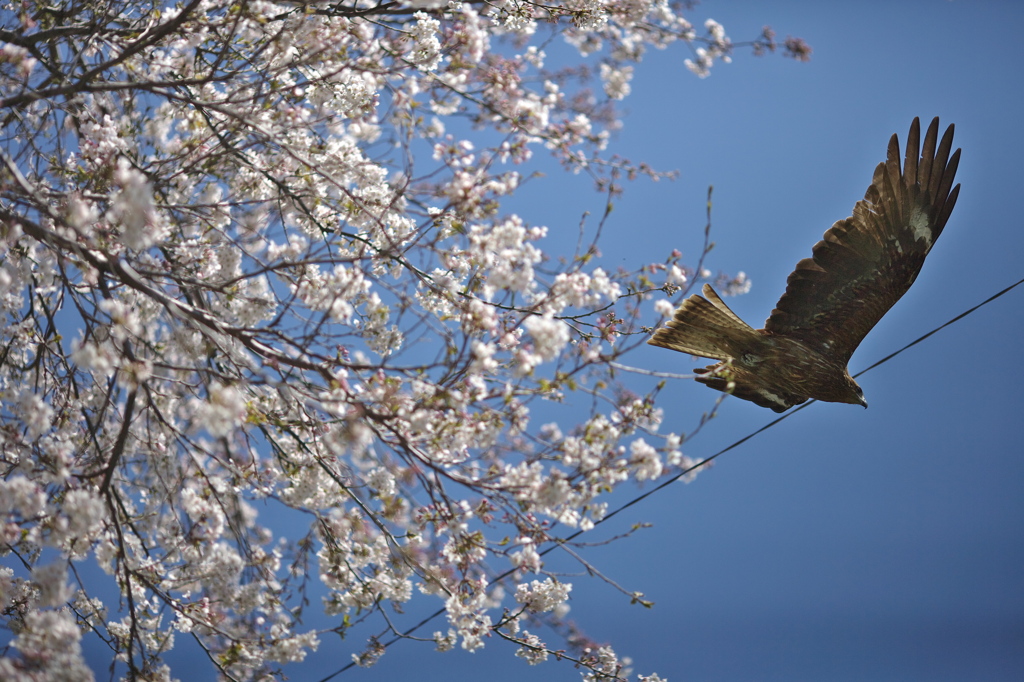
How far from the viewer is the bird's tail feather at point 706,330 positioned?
1.66 metres

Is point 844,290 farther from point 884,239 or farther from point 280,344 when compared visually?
point 280,344

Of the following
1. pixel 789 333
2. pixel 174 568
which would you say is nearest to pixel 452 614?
pixel 174 568

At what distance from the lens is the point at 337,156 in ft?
6.31

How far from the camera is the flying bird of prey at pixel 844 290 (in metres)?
1.58

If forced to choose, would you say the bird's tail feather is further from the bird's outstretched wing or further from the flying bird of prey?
the bird's outstretched wing

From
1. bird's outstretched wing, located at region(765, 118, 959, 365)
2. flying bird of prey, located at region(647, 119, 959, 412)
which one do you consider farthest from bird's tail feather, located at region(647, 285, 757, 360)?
bird's outstretched wing, located at region(765, 118, 959, 365)

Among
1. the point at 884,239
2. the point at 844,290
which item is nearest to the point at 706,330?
the point at 844,290

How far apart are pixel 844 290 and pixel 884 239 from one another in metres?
0.14

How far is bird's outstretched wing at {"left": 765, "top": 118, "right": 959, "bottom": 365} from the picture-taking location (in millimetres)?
1572

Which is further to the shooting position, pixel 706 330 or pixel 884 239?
pixel 706 330

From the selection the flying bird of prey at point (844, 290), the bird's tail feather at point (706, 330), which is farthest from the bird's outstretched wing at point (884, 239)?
the bird's tail feather at point (706, 330)

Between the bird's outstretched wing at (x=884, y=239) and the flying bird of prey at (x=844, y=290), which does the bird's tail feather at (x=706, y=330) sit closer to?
the flying bird of prey at (x=844, y=290)

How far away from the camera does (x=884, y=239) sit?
158 centimetres

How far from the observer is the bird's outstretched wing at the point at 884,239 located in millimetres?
1572
